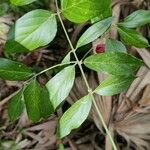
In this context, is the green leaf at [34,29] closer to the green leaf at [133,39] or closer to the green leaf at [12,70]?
the green leaf at [12,70]

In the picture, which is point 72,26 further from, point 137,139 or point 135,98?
point 137,139

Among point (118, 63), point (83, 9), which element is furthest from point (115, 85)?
point (83, 9)

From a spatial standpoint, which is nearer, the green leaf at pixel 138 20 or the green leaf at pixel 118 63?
the green leaf at pixel 118 63

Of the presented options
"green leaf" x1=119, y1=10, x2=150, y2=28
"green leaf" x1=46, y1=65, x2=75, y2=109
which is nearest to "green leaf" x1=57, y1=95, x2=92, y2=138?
"green leaf" x1=46, y1=65, x2=75, y2=109

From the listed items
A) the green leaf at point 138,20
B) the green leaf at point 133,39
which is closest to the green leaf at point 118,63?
the green leaf at point 133,39

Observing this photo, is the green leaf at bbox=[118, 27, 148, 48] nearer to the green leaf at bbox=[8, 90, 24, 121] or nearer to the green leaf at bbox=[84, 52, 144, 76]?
the green leaf at bbox=[84, 52, 144, 76]

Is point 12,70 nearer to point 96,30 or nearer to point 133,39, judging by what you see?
point 96,30

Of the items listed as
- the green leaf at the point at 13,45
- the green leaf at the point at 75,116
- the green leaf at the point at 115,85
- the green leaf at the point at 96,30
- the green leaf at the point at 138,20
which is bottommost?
the green leaf at the point at 75,116
